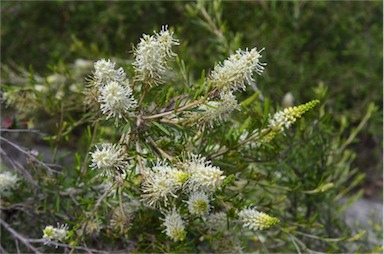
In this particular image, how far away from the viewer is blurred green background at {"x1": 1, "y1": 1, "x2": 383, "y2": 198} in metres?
2.10

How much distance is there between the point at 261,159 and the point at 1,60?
1373 millimetres

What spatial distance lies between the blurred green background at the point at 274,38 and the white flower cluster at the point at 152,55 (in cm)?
116

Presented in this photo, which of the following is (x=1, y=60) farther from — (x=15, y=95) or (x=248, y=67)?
(x=248, y=67)

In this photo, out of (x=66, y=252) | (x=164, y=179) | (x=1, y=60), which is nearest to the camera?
(x=164, y=179)

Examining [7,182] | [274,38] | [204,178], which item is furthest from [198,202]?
[274,38]

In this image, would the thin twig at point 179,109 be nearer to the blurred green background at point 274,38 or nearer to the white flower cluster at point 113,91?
the white flower cluster at point 113,91

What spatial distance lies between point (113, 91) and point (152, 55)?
0.08 meters

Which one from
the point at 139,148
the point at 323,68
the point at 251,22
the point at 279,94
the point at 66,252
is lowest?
the point at 66,252

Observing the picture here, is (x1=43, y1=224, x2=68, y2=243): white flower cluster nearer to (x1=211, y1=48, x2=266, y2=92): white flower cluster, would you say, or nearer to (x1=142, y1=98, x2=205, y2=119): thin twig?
(x1=142, y1=98, x2=205, y2=119): thin twig

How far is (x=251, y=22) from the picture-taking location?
2164 millimetres

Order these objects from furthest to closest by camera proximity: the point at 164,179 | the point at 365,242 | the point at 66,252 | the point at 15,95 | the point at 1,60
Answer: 1. the point at 1,60
2. the point at 365,242
3. the point at 15,95
4. the point at 66,252
5. the point at 164,179

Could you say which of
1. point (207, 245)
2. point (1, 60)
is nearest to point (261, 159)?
point (207, 245)

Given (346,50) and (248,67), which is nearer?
(248,67)

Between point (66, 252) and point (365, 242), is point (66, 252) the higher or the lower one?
the lower one
